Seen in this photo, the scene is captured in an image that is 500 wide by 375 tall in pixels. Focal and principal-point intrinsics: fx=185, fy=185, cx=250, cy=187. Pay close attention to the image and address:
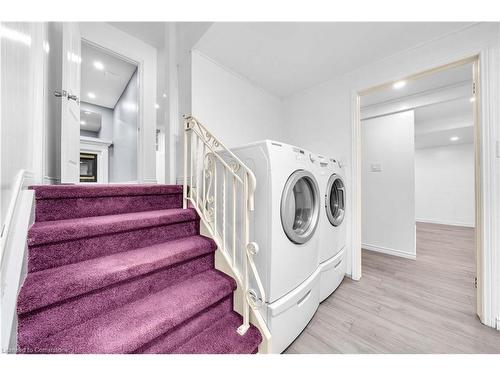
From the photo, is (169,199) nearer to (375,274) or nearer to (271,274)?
(271,274)

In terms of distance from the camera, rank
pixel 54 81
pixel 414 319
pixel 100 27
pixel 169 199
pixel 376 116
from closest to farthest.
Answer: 1. pixel 414 319
2. pixel 169 199
3. pixel 54 81
4. pixel 100 27
5. pixel 376 116

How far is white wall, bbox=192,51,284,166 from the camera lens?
183 centimetres

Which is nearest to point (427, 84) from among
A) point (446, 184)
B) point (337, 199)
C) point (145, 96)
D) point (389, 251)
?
point (337, 199)

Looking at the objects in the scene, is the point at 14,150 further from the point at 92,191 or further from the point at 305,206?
the point at 305,206

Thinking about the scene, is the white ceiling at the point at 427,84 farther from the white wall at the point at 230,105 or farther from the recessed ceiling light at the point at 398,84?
Result: the white wall at the point at 230,105

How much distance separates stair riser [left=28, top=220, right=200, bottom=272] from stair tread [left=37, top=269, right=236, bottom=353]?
0.32 metres

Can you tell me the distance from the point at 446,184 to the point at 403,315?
5.37m

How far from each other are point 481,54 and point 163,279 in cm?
272

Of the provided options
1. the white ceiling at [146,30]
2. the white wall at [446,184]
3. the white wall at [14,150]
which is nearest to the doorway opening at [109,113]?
the white ceiling at [146,30]

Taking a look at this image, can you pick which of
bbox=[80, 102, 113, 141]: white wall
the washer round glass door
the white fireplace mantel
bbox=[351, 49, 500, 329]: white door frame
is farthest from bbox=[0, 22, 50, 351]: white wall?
bbox=[80, 102, 113, 141]: white wall

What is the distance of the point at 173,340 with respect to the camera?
0.86m

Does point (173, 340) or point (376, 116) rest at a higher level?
point (376, 116)

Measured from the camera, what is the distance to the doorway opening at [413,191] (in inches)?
64.4
